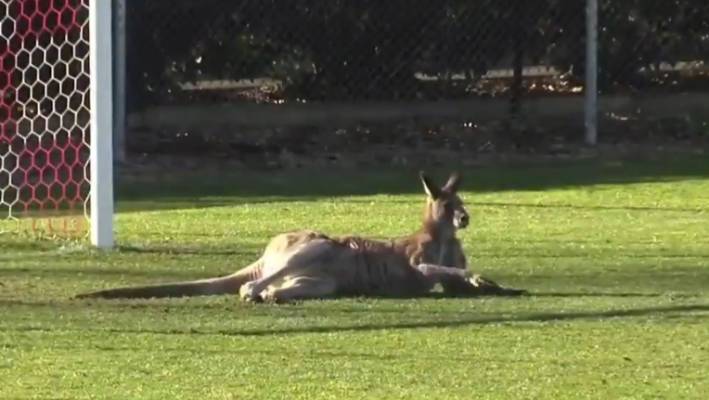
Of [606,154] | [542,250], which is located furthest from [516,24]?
[542,250]

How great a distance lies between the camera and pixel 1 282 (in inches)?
414

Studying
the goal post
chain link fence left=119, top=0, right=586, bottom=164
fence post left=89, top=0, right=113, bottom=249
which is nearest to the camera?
fence post left=89, top=0, right=113, bottom=249

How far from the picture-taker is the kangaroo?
981cm

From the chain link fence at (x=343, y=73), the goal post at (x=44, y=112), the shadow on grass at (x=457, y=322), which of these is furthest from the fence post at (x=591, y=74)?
the shadow on grass at (x=457, y=322)

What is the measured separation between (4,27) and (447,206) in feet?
17.8

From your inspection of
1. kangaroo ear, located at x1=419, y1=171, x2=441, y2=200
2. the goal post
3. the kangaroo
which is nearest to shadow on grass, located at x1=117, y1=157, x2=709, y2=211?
the goal post

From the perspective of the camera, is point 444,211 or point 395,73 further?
point 395,73

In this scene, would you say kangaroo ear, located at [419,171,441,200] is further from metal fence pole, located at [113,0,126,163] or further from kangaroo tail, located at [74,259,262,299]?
metal fence pole, located at [113,0,126,163]

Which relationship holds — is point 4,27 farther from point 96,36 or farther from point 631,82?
point 631,82

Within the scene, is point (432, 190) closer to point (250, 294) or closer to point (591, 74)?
point (250, 294)

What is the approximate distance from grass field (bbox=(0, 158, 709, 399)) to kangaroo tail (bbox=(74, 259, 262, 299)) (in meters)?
0.14

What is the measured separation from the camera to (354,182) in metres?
15.8

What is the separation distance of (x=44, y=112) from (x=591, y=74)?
17.5 ft

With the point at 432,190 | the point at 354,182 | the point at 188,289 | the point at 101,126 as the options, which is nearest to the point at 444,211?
the point at 432,190
